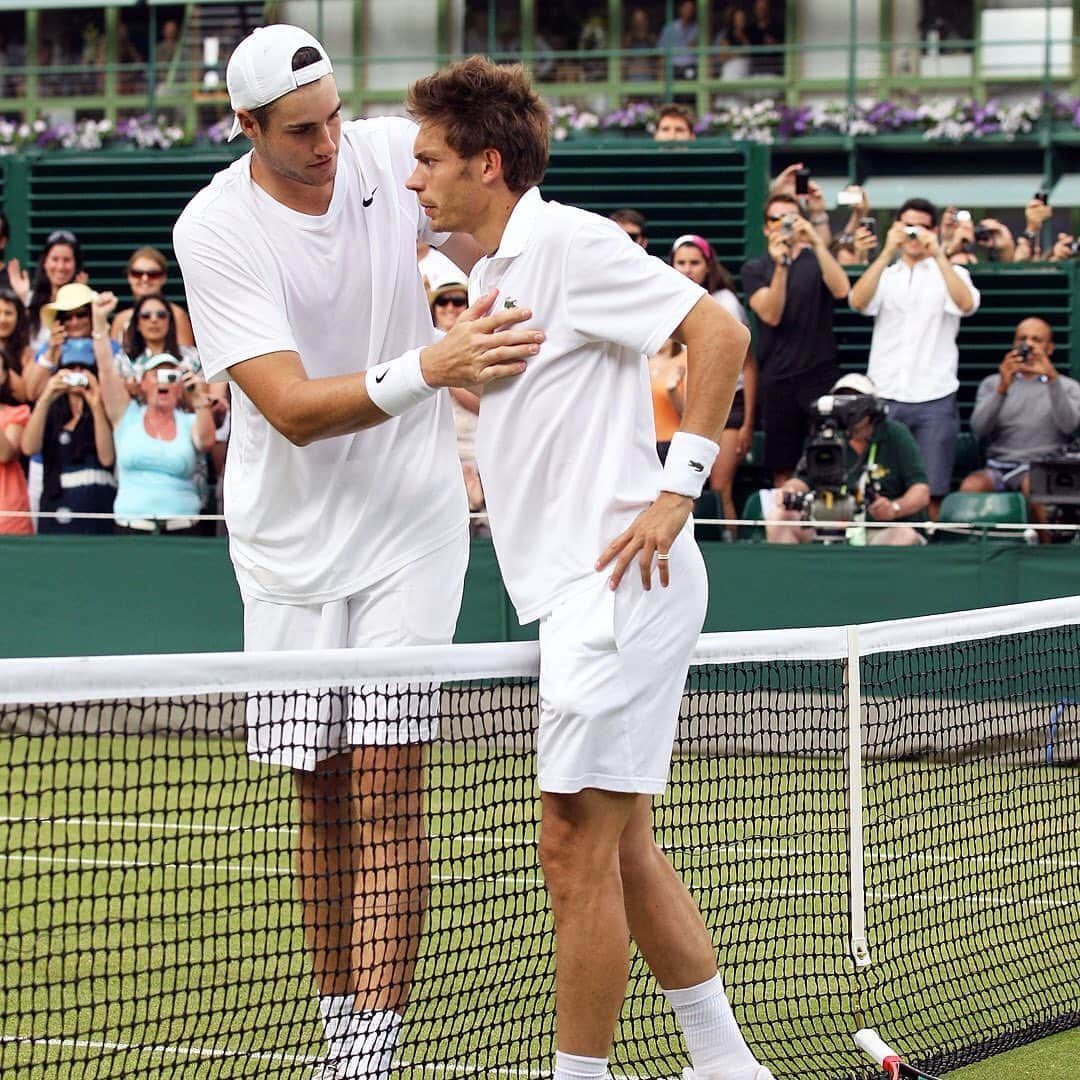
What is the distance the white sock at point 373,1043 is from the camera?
14.7 ft

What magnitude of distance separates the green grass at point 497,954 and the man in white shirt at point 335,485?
0.13 meters

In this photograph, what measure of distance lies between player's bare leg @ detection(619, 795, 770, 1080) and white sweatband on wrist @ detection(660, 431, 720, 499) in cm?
65

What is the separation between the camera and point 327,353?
4.68 metres

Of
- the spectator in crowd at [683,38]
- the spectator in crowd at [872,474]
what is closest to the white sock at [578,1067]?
the spectator in crowd at [872,474]

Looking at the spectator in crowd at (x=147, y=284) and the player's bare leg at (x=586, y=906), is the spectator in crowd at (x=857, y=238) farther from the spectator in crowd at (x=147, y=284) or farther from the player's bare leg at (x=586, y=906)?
the player's bare leg at (x=586, y=906)

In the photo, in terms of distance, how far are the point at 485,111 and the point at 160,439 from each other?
7.77 metres

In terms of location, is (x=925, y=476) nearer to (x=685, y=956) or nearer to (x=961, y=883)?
(x=961, y=883)

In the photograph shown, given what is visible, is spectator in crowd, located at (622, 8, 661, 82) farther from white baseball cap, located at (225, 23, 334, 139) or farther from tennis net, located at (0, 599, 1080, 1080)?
white baseball cap, located at (225, 23, 334, 139)

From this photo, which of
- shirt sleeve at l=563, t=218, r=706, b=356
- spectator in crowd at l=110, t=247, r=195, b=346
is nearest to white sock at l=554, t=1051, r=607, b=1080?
shirt sleeve at l=563, t=218, r=706, b=356

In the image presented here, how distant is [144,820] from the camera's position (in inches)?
342

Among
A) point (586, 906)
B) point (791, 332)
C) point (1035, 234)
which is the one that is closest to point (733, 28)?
point (1035, 234)

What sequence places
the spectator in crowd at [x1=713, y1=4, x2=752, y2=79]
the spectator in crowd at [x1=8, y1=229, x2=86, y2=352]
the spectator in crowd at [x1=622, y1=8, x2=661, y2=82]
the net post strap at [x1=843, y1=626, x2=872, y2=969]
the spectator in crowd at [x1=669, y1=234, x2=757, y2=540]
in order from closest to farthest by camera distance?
the net post strap at [x1=843, y1=626, x2=872, y2=969]
the spectator in crowd at [x1=669, y1=234, x2=757, y2=540]
the spectator in crowd at [x1=8, y1=229, x2=86, y2=352]
the spectator in crowd at [x1=622, y1=8, x2=661, y2=82]
the spectator in crowd at [x1=713, y1=4, x2=752, y2=79]

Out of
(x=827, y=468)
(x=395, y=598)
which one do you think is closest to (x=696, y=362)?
(x=395, y=598)

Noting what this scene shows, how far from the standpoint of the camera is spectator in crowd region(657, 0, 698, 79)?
25531 mm
